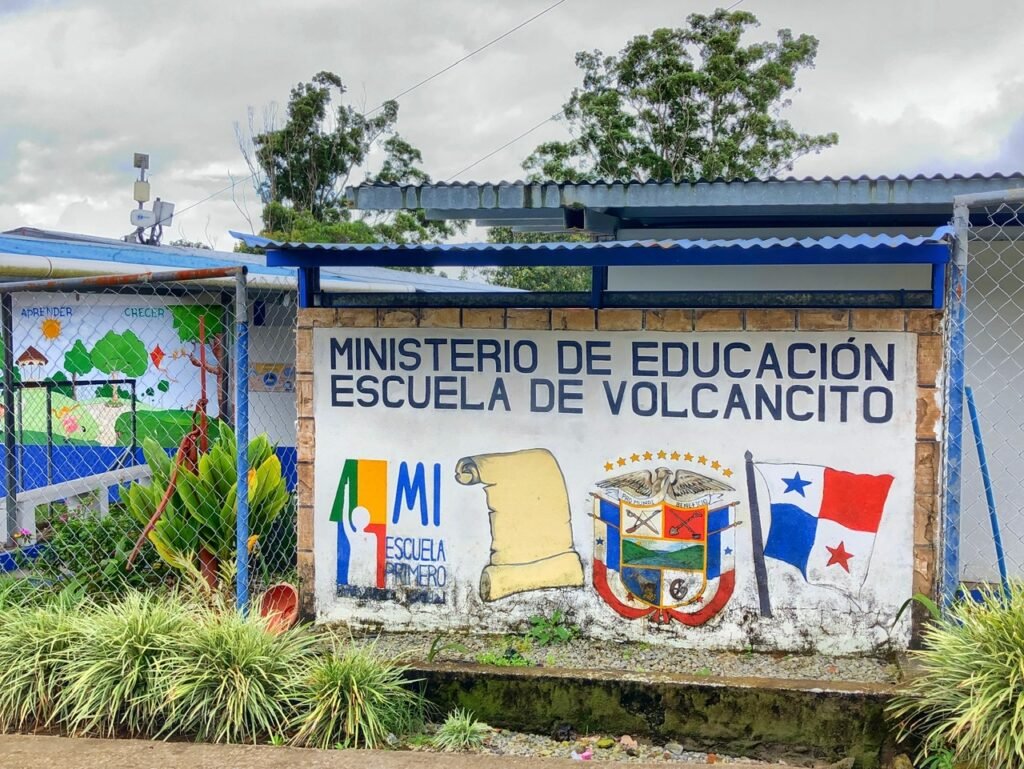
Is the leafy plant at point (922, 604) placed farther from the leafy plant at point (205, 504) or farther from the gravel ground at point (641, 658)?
the leafy plant at point (205, 504)

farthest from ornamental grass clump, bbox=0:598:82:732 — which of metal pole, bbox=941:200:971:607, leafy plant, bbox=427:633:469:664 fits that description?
metal pole, bbox=941:200:971:607

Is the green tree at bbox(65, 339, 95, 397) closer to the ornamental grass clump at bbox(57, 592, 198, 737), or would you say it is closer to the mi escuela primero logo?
the mi escuela primero logo

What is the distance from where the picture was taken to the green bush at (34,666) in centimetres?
428

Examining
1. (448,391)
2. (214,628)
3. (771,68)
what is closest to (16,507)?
(214,628)

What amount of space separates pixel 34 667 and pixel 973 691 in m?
3.98

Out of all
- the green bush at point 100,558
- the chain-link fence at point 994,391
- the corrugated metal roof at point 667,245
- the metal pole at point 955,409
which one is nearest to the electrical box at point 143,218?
the green bush at point 100,558

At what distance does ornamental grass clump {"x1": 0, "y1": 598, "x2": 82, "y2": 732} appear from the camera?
4.28 metres

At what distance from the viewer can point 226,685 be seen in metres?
4.18

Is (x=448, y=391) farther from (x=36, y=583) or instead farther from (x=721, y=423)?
(x=36, y=583)

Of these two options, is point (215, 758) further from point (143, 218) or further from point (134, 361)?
point (143, 218)

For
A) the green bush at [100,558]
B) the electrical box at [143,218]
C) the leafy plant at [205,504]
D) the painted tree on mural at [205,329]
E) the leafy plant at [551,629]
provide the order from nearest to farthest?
the leafy plant at [551,629] → the leafy plant at [205,504] → the green bush at [100,558] → the painted tree on mural at [205,329] → the electrical box at [143,218]

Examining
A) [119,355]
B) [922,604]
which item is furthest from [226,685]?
[119,355]

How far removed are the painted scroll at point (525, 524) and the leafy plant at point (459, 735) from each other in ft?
2.42

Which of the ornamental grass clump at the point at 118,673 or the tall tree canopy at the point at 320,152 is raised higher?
the tall tree canopy at the point at 320,152
